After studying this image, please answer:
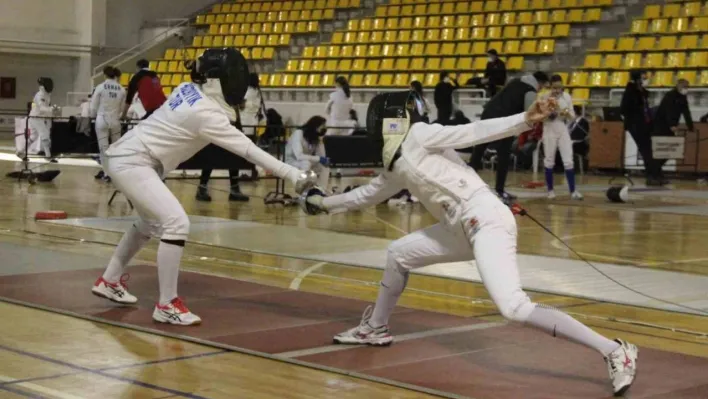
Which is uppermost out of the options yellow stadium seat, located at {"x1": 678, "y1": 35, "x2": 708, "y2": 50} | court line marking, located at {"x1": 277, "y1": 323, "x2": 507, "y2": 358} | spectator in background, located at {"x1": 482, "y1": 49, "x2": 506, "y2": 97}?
yellow stadium seat, located at {"x1": 678, "y1": 35, "x2": 708, "y2": 50}

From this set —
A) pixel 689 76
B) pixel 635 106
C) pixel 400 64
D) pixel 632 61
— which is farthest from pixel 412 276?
pixel 400 64

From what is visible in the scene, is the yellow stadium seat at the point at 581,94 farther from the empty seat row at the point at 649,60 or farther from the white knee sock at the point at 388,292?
the white knee sock at the point at 388,292

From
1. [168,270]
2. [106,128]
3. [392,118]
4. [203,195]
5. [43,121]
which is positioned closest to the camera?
[392,118]

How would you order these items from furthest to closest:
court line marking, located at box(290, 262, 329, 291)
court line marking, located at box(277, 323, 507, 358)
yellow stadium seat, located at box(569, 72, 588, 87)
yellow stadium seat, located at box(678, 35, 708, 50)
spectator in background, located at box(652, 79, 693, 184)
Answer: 1. yellow stadium seat, located at box(569, 72, 588, 87)
2. yellow stadium seat, located at box(678, 35, 708, 50)
3. spectator in background, located at box(652, 79, 693, 184)
4. court line marking, located at box(290, 262, 329, 291)
5. court line marking, located at box(277, 323, 507, 358)

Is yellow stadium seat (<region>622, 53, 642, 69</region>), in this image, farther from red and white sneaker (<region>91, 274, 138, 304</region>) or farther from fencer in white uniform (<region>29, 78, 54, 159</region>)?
red and white sneaker (<region>91, 274, 138, 304</region>)

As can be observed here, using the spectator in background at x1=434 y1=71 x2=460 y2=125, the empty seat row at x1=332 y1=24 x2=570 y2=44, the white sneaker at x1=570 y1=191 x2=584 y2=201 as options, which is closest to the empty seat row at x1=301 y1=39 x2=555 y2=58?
the empty seat row at x1=332 y1=24 x2=570 y2=44

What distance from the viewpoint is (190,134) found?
18.6ft

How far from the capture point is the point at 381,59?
23000mm

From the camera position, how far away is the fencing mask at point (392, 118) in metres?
5.02

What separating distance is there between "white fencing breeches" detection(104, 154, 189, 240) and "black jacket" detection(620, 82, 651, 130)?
34.1ft

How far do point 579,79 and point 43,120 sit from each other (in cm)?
911

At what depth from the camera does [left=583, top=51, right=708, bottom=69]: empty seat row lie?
59.4 feet

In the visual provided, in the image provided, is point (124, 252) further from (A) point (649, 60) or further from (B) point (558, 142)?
(A) point (649, 60)

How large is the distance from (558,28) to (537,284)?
580 inches
